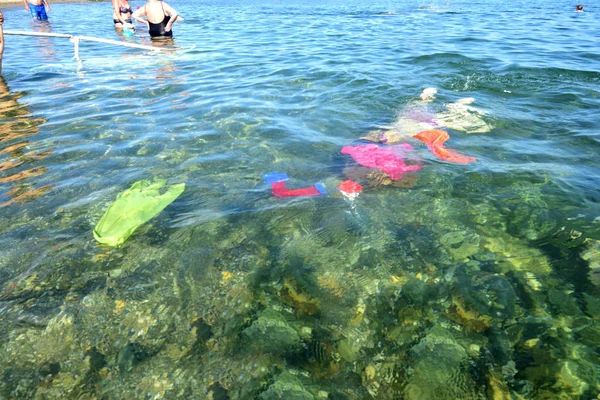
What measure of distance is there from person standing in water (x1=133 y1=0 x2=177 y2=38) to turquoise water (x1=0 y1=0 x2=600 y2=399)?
775 centimetres

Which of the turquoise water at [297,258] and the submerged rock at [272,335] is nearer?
the turquoise water at [297,258]

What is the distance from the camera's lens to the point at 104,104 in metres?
6.93

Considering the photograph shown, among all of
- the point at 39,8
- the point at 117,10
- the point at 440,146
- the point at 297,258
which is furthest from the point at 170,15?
the point at 297,258

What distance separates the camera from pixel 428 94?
276 inches

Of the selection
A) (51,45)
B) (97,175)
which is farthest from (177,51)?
(97,175)

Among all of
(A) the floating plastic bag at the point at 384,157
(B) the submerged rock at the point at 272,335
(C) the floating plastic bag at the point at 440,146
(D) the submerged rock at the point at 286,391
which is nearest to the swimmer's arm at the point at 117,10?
(A) the floating plastic bag at the point at 384,157

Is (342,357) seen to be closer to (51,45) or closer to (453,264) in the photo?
(453,264)

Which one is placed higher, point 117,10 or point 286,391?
point 117,10

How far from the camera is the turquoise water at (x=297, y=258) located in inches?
88.7

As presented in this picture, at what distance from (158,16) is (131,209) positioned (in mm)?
12522

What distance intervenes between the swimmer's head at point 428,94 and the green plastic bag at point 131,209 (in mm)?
5167

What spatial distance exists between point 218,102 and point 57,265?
15.6 ft

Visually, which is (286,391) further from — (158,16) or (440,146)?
(158,16)

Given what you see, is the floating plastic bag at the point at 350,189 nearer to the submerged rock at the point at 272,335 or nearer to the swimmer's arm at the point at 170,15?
the submerged rock at the point at 272,335
